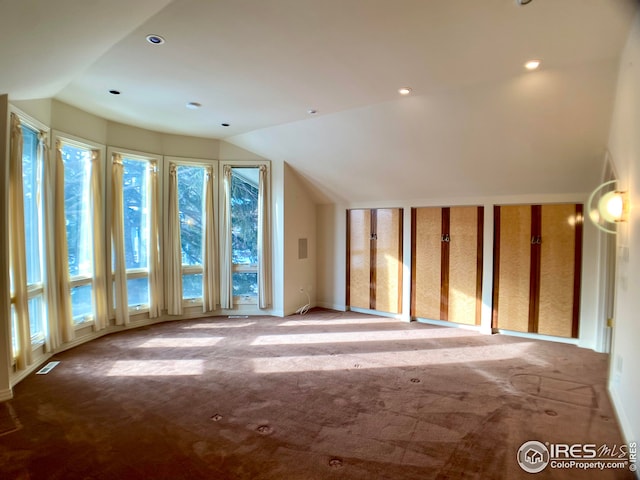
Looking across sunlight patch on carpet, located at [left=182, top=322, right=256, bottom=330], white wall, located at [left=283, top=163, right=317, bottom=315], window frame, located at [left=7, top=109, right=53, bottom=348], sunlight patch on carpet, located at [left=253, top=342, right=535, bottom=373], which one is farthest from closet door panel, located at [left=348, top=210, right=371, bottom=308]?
window frame, located at [left=7, top=109, right=53, bottom=348]

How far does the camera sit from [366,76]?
321 centimetres

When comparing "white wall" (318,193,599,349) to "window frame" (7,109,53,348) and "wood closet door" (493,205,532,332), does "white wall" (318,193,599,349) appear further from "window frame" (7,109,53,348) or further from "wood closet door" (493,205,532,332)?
"window frame" (7,109,53,348)

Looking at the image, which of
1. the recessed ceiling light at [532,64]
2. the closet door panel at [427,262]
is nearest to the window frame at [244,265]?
the closet door panel at [427,262]

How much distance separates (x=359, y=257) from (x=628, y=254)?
4012 mm

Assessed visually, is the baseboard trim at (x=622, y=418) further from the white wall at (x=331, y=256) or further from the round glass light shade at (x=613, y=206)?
the white wall at (x=331, y=256)

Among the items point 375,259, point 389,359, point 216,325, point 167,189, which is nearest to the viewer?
point 389,359

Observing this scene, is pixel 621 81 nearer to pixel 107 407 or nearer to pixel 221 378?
pixel 221 378

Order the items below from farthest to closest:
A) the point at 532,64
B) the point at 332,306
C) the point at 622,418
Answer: the point at 332,306 < the point at 532,64 < the point at 622,418

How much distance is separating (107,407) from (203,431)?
3.24ft

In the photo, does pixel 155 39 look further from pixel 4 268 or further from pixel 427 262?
pixel 427 262

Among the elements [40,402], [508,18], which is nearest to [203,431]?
[40,402]

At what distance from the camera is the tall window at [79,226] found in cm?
427

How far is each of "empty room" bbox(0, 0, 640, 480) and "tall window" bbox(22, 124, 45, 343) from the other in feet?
0.09

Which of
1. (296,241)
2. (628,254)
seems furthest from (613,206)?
(296,241)
